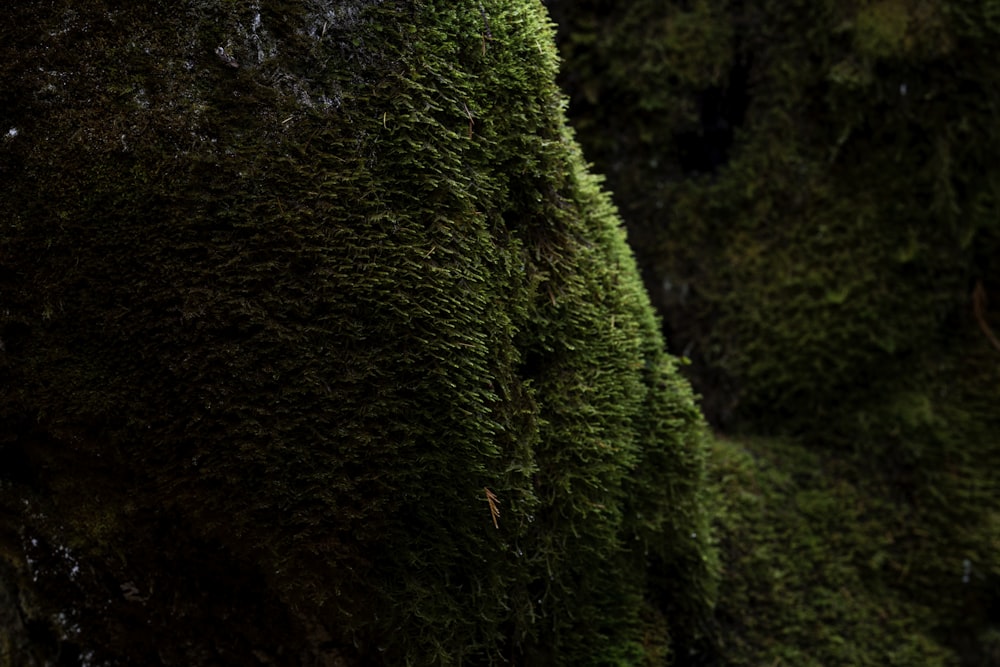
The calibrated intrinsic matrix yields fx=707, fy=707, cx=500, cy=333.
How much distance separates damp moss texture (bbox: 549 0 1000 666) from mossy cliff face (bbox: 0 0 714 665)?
1.55m

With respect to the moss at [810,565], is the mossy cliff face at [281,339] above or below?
above

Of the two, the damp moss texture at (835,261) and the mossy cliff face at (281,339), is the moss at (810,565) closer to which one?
the damp moss texture at (835,261)

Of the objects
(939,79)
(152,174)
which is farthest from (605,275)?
(939,79)

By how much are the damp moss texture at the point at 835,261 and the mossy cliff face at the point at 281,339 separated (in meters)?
1.55

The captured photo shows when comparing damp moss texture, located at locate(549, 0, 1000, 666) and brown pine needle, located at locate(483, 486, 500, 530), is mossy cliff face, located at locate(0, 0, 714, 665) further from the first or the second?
damp moss texture, located at locate(549, 0, 1000, 666)

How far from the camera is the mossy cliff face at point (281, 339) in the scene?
1.40 metres

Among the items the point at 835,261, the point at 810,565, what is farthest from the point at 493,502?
the point at 835,261

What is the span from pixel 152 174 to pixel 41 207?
0.23 metres

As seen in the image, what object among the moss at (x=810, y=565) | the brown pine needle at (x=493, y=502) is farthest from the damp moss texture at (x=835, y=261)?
the brown pine needle at (x=493, y=502)

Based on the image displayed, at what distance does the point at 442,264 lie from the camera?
4.99 ft

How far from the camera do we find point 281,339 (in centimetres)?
145

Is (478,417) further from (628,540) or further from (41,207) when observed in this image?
(41,207)

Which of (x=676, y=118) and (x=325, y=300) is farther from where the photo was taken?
(x=676, y=118)

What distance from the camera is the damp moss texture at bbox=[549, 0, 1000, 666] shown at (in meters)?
2.92
